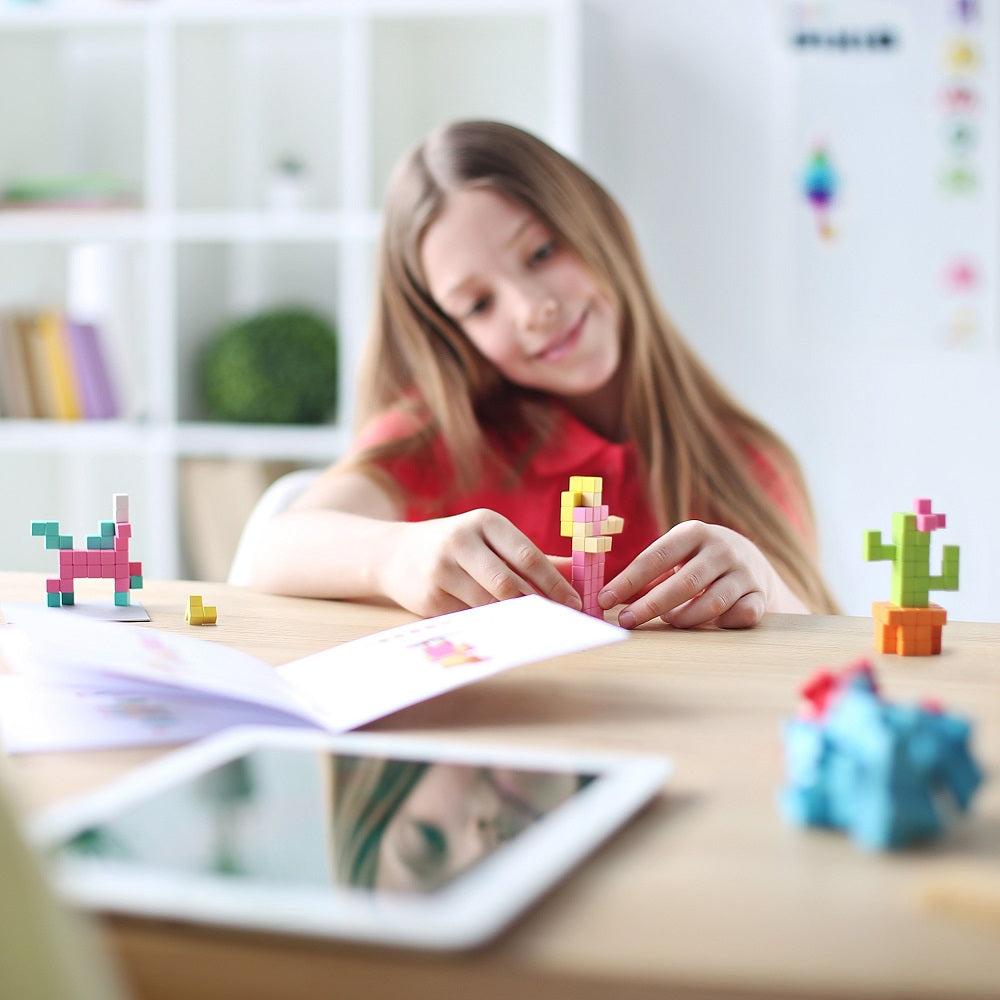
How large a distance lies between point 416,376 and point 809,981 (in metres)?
1.29

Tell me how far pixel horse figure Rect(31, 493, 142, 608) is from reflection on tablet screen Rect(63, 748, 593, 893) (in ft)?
1.46

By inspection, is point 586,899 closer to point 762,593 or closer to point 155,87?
point 762,593

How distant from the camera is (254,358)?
262cm

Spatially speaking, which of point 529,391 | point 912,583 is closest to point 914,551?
point 912,583

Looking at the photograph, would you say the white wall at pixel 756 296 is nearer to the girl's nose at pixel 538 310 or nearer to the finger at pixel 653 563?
the girl's nose at pixel 538 310

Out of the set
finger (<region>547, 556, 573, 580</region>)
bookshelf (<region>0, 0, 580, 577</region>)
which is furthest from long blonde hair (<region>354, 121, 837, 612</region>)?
bookshelf (<region>0, 0, 580, 577</region>)

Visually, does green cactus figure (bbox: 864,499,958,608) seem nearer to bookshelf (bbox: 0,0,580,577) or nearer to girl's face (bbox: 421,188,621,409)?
girl's face (bbox: 421,188,621,409)

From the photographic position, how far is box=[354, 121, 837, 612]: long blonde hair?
151 centimetres

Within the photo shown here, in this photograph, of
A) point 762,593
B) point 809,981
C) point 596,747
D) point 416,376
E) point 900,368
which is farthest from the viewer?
point 900,368

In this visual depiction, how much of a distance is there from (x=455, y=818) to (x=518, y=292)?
3.50ft

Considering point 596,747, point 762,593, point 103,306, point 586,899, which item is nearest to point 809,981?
point 586,899

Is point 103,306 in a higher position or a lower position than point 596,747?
higher

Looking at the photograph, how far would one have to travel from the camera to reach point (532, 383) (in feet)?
5.24

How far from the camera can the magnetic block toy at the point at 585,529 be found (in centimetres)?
92
